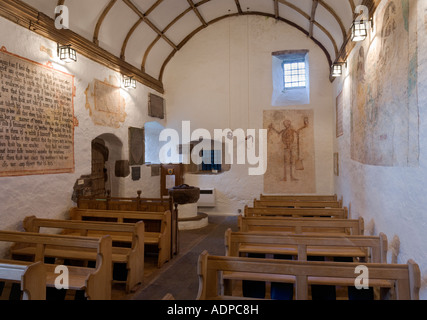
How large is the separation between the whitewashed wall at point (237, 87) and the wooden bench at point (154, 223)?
442 centimetres

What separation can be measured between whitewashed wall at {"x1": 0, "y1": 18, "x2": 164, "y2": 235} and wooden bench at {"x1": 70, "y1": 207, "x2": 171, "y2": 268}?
0.46m

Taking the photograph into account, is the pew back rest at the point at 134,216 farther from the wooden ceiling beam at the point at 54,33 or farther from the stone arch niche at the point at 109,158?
the wooden ceiling beam at the point at 54,33

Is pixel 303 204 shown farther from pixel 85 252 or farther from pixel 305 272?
pixel 305 272

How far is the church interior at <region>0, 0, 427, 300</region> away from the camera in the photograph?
2.92 metres

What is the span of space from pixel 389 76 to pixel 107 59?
5406mm

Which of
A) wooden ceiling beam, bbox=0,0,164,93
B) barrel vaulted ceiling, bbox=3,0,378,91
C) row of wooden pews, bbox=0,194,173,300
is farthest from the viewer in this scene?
barrel vaulted ceiling, bbox=3,0,378,91

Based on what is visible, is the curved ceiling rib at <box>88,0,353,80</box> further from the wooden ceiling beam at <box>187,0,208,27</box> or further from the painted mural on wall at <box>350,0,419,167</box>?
the painted mural on wall at <box>350,0,419,167</box>

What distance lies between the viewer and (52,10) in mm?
5328

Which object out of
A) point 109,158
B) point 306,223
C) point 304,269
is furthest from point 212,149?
point 304,269

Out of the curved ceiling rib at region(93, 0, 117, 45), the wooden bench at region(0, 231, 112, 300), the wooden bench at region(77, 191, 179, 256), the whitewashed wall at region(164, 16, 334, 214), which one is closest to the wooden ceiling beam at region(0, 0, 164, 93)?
the curved ceiling rib at region(93, 0, 117, 45)

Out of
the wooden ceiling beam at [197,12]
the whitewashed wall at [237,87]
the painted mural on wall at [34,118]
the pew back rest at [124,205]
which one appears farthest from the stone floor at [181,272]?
the wooden ceiling beam at [197,12]

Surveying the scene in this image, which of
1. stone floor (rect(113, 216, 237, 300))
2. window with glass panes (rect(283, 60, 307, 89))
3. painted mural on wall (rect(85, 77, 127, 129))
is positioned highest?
window with glass panes (rect(283, 60, 307, 89))

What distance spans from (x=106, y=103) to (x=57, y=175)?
204 cm

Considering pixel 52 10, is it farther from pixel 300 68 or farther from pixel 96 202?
pixel 300 68
